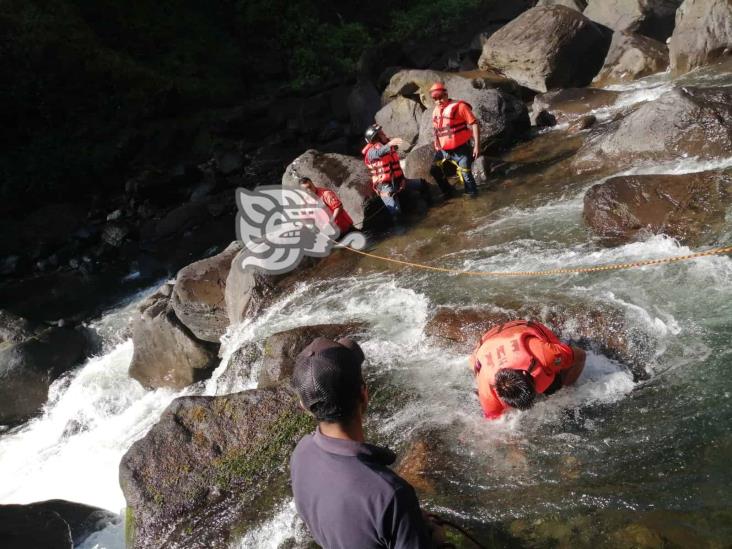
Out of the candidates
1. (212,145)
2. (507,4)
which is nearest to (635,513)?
(212,145)

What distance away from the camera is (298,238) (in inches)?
319

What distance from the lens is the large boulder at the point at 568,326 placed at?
4.39 meters

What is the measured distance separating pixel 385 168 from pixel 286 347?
3.61 meters

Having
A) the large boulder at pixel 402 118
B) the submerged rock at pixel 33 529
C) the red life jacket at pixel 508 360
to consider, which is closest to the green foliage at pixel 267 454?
the red life jacket at pixel 508 360

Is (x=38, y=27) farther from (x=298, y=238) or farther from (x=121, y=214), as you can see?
(x=298, y=238)

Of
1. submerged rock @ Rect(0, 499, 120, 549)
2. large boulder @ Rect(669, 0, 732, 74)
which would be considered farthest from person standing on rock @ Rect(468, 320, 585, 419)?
large boulder @ Rect(669, 0, 732, 74)

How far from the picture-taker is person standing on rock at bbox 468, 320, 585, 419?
3635mm

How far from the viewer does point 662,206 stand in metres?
5.91

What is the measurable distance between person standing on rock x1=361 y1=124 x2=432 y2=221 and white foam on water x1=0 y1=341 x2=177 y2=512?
164 inches

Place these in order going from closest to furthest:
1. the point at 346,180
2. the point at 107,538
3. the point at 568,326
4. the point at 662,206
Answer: the point at 568,326 < the point at 107,538 < the point at 662,206 < the point at 346,180

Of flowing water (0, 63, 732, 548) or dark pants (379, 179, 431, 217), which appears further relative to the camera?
dark pants (379, 179, 431, 217)

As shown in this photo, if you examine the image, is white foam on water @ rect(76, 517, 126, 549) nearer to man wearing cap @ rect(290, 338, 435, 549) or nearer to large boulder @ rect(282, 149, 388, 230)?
man wearing cap @ rect(290, 338, 435, 549)

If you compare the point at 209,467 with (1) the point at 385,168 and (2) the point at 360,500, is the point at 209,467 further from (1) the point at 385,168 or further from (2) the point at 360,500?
(1) the point at 385,168

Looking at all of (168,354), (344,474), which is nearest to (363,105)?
(168,354)
